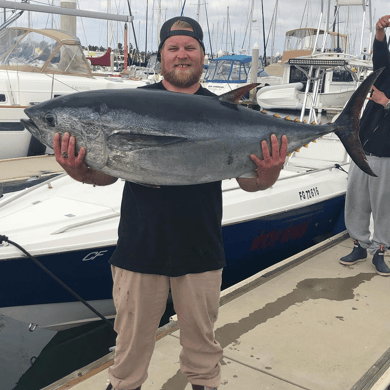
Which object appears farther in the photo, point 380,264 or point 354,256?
point 354,256

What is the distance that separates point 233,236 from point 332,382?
6.93 feet

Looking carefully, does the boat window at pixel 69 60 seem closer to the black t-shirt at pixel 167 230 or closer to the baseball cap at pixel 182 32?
the baseball cap at pixel 182 32

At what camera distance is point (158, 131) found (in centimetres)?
186

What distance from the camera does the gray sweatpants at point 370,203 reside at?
4297 mm

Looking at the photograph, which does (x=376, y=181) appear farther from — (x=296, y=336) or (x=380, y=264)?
(x=296, y=336)

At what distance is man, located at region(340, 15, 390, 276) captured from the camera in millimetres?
4074

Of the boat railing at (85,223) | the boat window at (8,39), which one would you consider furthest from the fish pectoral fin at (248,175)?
the boat window at (8,39)

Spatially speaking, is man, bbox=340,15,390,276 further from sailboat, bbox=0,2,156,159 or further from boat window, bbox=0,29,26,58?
boat window, bbox=0,29,26,58

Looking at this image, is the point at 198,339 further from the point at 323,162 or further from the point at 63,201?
the point at 323,162

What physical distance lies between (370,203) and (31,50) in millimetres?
8498

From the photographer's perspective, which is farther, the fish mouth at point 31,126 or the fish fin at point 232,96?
the fish fin at point 232,96

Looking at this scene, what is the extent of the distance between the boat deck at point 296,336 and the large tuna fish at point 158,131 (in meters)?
1.48

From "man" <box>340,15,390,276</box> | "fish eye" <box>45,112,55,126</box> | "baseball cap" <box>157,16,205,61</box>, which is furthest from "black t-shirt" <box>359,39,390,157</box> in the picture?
"fish eye" <box>45,112,55,126</box>

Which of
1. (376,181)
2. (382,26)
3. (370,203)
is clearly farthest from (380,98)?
(370,203)
